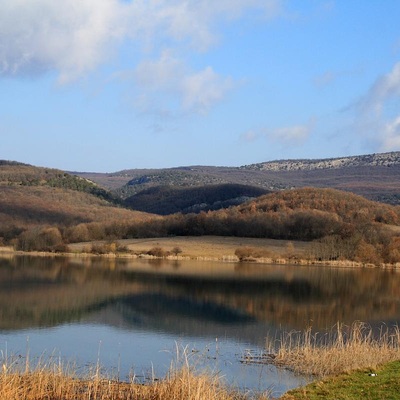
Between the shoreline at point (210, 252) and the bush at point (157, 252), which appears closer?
the shoreline at point (210, 252)

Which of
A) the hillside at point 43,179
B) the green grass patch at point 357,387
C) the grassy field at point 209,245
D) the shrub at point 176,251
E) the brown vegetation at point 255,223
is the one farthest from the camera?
the hillside at point 43,179

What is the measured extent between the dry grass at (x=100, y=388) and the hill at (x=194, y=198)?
5230 inches

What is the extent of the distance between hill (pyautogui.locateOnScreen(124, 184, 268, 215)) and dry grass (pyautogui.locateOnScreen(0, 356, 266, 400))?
132851 millimetres

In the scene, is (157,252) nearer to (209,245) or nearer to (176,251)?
(176,251)

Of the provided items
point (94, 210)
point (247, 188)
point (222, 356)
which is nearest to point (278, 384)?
point (222, 356)

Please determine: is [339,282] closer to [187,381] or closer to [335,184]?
[187,381]

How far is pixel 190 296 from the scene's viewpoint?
43750 mm

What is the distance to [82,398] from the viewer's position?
50.6 ft

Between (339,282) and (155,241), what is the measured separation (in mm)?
39708

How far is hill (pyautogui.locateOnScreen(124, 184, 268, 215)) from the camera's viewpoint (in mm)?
153250

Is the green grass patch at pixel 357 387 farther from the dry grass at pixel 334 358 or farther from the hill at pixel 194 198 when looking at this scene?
the hill at pixel 194 198

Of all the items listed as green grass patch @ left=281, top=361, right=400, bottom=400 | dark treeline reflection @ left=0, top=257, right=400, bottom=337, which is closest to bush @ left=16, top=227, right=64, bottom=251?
dark treeline reflection @ left=0, top=257, right=400, bottom=337

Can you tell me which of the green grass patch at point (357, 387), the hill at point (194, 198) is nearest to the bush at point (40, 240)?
the hill at point (194, 198)

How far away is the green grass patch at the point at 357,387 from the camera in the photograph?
596 inches
